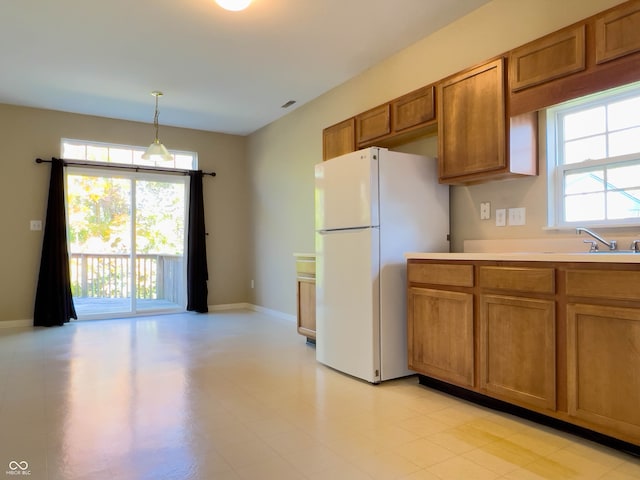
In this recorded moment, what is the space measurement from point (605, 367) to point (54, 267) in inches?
222

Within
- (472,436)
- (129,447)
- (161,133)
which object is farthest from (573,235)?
(161,133)

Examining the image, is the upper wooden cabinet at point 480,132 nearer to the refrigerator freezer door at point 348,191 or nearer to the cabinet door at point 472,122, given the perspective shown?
the cabinet door at point 472,122

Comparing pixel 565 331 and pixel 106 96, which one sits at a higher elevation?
pixel 106 96

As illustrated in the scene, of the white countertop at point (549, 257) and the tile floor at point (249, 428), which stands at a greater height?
the white countertop at point (549, 257)

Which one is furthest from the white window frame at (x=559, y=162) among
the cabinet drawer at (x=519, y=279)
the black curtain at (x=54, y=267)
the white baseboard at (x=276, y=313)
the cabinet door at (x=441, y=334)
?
the black curtain at (x=54, y=267)

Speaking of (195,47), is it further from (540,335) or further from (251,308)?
(251,308)

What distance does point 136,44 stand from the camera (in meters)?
3.57

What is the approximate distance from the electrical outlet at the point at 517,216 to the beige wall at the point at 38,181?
467 cm

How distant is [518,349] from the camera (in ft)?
7.38

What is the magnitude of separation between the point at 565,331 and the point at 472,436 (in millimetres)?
692

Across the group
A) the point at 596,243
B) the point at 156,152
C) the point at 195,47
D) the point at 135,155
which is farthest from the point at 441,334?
the point at 135,155

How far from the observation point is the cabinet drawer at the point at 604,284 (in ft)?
5.91

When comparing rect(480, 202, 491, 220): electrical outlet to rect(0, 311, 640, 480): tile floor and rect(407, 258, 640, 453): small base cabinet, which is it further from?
rect(0, 311, 640, 480): tile floor

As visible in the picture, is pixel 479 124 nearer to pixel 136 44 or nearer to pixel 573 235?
pixel 573 235
